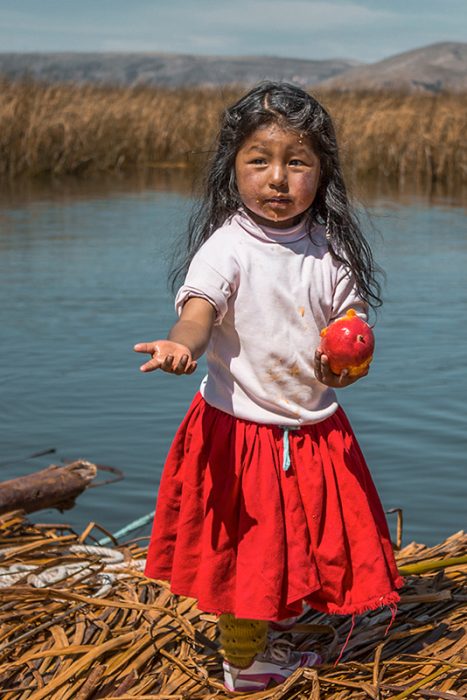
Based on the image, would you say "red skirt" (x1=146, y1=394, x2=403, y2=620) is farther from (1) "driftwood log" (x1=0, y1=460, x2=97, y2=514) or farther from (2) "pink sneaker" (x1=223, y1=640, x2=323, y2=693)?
(1) "driftwood log" (x1=0, y1=460, x2=97, y2=514)

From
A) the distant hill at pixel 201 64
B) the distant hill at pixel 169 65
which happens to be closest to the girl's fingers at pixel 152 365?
the distant hill at pixel 201 64

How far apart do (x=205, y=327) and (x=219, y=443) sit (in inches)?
15.5

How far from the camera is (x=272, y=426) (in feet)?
10.3

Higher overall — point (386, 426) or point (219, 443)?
point (219, 443)

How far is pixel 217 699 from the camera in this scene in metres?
3.16

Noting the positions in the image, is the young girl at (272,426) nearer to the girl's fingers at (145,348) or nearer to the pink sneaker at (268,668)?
the pink sneaker at (268,668)

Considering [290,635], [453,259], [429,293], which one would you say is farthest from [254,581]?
[453,259]

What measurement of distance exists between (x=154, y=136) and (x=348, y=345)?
20513 mm

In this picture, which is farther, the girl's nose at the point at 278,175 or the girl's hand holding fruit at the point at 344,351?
the girl's nose at the point at 278,175

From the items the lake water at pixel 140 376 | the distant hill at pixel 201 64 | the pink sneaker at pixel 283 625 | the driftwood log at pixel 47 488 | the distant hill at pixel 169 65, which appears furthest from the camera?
the distant hill at pixel 169 65

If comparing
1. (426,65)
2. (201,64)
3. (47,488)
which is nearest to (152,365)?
(47,488)

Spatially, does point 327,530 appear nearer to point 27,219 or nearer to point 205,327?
point 205,327

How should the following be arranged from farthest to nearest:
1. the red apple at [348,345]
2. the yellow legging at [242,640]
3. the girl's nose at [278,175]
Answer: the yellow legging at [242,640], the girl's nose at [278,175], the red apple at [348,345]

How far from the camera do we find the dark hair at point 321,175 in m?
3.11
